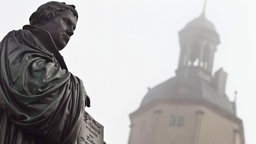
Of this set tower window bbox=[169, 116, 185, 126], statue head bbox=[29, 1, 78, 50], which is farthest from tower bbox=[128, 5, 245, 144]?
statue head bbox=[29, 1, 78, 50]

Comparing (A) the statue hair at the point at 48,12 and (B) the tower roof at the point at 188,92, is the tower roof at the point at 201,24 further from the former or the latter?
(A) the statue hair at the point at 48,12

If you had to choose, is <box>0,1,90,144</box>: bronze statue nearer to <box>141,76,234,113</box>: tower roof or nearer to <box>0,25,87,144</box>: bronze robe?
<box>0,25,87,144</box>: bronze robe

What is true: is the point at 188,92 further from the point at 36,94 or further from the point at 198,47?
the point at 36,94

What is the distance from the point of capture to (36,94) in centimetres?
353

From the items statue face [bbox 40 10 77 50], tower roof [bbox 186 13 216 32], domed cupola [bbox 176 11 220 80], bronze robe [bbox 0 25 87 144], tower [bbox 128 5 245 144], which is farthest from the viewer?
tower roof [bbox 186 13 216 32]

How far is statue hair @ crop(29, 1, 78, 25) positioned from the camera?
4.03 meters

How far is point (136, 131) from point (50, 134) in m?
63.6

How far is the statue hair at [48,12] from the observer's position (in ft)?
13.2

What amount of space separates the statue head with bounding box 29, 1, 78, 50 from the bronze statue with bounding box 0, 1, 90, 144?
65 mm

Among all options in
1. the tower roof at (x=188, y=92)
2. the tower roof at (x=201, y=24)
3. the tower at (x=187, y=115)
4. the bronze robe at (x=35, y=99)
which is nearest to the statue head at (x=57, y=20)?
the bronze robe at (x=35, y=99)

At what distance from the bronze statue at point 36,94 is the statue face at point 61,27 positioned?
2.3 inches

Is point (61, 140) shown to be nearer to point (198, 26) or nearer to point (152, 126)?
point (152, 126)

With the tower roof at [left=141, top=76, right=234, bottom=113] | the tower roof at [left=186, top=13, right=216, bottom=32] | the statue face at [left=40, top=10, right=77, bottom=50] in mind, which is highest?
the tower roof at [left=186, top=13, right=216, bottom=32]

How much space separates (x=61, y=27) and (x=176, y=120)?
61276mm
